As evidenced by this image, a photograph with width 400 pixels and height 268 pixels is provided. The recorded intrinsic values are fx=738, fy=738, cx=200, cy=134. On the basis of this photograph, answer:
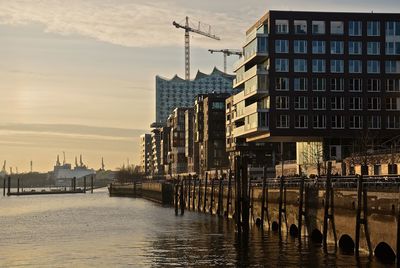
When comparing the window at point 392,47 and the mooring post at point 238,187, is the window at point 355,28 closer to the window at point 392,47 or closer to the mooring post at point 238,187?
the window at point 392,47

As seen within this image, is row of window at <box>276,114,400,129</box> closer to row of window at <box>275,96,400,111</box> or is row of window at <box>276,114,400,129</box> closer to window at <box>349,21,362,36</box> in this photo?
row of window at <box>275,96,400,111</box>

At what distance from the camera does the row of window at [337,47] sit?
411ft

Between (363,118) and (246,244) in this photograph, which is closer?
(246,244)

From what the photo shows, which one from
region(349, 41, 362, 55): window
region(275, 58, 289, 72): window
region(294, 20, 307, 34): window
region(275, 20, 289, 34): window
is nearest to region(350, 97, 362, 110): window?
region(349, 41, 362, 55): window

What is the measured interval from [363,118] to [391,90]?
686 centimetres

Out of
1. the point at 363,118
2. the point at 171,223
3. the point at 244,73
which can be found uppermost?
the point at 244,73

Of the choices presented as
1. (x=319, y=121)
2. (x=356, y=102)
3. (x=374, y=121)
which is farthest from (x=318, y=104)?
(x=374, y=121)

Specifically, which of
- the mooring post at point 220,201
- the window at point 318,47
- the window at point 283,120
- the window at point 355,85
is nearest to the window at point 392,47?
the window at point 355,85

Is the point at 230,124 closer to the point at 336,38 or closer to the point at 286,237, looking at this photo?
the point at 336,38

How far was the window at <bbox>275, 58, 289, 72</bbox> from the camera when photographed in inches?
4921

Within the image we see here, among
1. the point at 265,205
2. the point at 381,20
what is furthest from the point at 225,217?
the point at 381,20

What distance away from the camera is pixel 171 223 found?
298 feet

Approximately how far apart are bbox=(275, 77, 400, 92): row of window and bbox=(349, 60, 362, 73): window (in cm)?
154

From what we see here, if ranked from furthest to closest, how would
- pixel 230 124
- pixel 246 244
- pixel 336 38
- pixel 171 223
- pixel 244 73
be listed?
pixel 230 124, pixel 244 73, pixel 336 38, pixel 171 223, pixel 246 244
